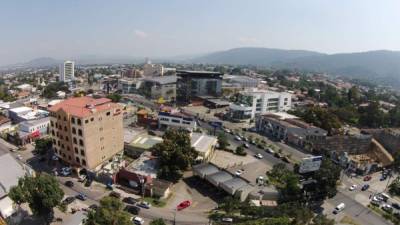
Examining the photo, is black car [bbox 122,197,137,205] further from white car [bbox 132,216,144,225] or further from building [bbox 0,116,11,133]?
building [bbox 0,116,11,133]

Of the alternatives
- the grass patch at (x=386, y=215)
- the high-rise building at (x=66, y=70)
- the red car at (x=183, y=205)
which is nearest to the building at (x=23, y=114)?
the red car at (x=183, y=205)

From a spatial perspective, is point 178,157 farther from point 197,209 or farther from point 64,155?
point 64,155

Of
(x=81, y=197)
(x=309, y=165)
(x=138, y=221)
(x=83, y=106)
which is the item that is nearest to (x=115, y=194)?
(x=81, y=197)

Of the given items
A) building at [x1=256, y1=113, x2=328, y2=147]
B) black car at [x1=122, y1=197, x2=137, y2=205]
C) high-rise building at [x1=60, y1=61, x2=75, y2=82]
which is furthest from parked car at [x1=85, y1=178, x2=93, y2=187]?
high-rise building at [x1=60, y1=61, x2=75, y2=82]

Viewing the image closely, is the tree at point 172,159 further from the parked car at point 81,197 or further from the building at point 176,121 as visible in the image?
the building at point 176,121

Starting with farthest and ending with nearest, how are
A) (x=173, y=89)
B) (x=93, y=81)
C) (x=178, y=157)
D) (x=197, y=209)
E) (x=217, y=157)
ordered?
(x=93, y=81) → (x=173, y=89) → (x=217, y=157) → (x=178, y=157) → (x=197, y=209)

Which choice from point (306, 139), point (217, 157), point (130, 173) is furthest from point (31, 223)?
point (306, 139)
